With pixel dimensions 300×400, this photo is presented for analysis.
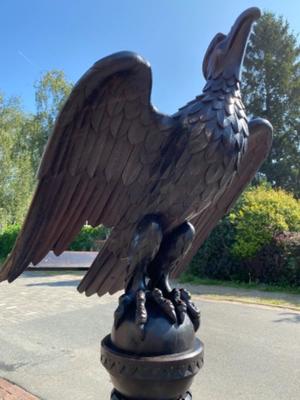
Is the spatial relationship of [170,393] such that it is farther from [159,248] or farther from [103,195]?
[103,195]

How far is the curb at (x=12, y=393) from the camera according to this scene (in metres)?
3.48

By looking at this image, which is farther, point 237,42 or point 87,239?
point 87,239

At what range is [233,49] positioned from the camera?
7.08ft

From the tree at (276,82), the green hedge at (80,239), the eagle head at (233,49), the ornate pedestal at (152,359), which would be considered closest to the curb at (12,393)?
the ornate pedestal at (152,359)

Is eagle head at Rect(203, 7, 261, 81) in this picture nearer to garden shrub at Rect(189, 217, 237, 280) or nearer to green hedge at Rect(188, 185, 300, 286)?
green hedge at Rect(188, 185, 300, 286)

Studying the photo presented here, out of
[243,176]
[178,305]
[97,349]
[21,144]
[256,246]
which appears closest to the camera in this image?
[178,305]

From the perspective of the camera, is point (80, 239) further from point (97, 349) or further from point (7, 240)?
point (97, 349)

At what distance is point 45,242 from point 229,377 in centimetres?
272

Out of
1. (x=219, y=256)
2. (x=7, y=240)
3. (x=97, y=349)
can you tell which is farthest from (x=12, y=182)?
(x=97, y=349)

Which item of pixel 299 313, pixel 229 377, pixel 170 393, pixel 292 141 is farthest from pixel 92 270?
pixel 292 141

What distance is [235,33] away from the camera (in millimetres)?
2131

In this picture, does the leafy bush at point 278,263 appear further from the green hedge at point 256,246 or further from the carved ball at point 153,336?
the carved ball at point 153,336

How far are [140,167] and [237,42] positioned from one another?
0.86m

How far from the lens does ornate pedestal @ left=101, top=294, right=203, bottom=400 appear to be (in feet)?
5.54
